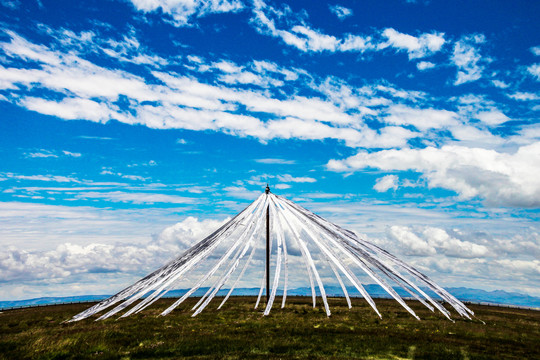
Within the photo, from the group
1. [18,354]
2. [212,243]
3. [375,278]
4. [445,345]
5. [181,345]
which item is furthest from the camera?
[212,243]

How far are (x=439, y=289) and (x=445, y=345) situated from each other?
3500 mm

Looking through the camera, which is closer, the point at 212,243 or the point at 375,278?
the point at 375,278

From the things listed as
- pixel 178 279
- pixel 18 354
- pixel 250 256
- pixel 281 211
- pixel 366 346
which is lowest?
pixel 18 354

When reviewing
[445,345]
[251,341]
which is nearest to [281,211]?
[251,341]

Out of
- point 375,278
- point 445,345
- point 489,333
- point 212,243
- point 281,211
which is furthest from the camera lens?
point 281,211

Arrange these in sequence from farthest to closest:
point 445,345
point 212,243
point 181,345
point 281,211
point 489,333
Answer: point 281,211, point 212,243, point 489,333, point 445,345, point 181,345

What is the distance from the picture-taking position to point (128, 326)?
74.7ft

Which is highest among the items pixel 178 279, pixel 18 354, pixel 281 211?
pixel 281 211

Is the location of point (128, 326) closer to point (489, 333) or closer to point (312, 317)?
point (312, 317)

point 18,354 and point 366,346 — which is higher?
point 366,346

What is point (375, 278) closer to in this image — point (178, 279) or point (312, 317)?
point (312, 317)

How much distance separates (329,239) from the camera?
22562 mm

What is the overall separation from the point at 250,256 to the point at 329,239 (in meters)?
7.49

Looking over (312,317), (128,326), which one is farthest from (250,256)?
(128,326)
